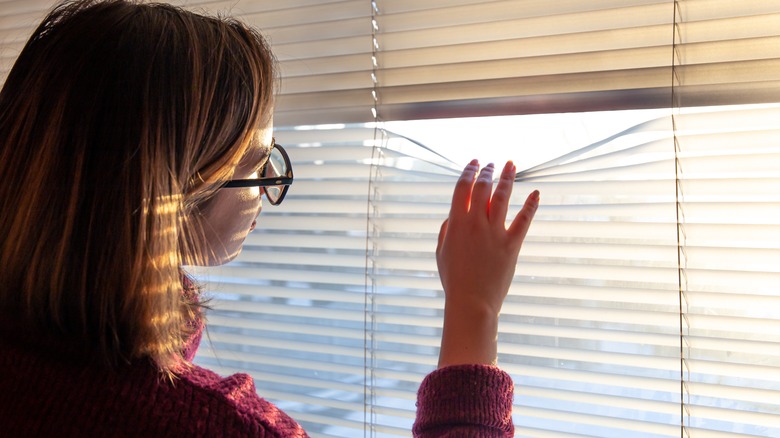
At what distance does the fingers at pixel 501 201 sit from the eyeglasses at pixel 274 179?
11.9 inches

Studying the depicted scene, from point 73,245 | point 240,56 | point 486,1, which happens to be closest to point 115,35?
point 240,56

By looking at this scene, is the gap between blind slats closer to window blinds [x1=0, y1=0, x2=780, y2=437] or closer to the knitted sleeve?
window blinds [x1=0, y1=0, x2=780, y2=437]

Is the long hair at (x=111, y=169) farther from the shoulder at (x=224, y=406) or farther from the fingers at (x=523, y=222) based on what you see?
the fingers at (x=523, y=222)

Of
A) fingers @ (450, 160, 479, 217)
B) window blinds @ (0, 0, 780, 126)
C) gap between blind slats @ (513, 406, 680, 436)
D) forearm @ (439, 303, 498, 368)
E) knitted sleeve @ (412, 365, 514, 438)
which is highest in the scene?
window blinds @ (0, 0, 780, 126)

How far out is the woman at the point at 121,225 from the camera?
79 centimetres

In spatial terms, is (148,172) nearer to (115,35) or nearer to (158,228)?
(158,228)

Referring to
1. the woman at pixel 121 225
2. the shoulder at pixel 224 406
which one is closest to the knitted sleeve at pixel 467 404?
the woman at pixel 121 225

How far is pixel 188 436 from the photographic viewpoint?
2.56 feet

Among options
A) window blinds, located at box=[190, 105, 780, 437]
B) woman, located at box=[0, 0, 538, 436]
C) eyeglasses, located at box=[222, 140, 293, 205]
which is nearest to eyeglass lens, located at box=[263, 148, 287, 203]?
eyeglasses, located at box=[222, 140, 293, 205]

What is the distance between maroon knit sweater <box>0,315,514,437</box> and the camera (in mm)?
778

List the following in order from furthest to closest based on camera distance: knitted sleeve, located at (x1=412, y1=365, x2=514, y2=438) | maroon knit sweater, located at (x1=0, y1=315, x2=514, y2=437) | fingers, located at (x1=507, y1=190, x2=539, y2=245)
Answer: fingers, located at (x1=507, y1=190, x2=539, y2=245)
knitted sleeve, located at (x1=412, y1=365, x2=514, y2=438)
maroon knit sweater, located at (x1=0, y1=315, x2=514, y2=437)

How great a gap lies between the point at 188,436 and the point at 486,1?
0.88 meters

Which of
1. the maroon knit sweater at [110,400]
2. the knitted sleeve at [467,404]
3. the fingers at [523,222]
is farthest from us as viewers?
the fingers at [523,222]

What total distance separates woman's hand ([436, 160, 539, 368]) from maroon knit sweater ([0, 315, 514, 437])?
0.92 ft
